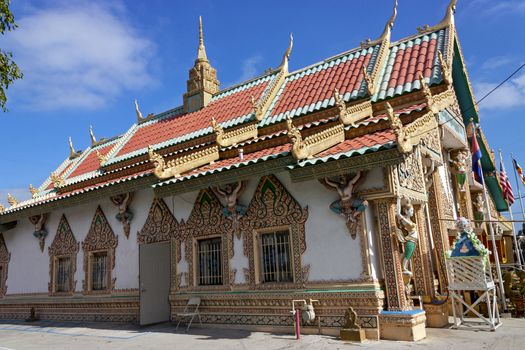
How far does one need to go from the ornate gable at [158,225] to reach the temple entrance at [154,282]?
274 millimetres

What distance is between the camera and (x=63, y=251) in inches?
494

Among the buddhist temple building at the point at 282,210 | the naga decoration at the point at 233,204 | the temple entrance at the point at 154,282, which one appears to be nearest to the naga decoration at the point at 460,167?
the buddhist temple building at the point at 282,210

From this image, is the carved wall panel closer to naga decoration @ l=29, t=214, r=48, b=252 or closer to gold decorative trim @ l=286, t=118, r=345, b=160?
gold decorative trim @ l=286, t=118, r=345, b=160

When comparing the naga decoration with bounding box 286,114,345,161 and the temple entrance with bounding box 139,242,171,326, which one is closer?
the naga decoration with bounding box 286,114,345,161

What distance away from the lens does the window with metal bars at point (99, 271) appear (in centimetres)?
1168

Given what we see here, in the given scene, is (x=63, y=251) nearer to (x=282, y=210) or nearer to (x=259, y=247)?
(x=259, y=247)

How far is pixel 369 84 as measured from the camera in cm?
1016

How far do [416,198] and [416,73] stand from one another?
349 cm

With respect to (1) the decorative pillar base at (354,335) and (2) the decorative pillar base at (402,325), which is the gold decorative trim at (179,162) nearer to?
(1) the decorative pillar base at (354,335)

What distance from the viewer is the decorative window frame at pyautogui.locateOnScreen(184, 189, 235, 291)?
912 centimetres

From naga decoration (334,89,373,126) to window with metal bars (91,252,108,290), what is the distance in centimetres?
711

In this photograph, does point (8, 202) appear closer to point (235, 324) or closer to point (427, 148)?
point (235, 324)

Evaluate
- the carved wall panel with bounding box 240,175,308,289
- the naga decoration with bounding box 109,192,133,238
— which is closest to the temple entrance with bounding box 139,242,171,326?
the naga decoration with bounding box 109,192,133,238

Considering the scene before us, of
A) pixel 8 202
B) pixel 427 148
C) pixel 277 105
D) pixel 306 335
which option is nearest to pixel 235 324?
pixel 306 335
